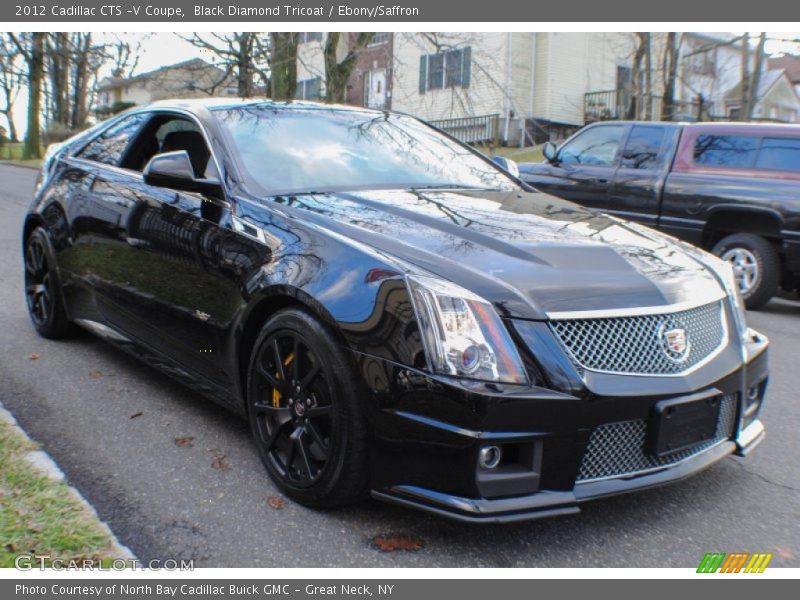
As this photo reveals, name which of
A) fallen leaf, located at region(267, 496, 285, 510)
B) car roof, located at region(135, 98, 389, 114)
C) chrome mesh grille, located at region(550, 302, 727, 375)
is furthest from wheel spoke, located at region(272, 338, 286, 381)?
car roof, located at region(135, 98, 389, 114)

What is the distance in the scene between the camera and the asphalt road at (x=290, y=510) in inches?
112

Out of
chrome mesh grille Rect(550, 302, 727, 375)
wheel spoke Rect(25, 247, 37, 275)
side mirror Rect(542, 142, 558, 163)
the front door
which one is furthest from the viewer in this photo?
side mirror Rect(542, 142, 558, 163)

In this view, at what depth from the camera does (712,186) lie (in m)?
8.32

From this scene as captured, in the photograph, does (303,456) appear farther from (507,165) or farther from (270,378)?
(507,165)

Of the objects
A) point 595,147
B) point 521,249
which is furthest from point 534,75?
point 521,249

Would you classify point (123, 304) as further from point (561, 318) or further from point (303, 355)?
point (561, 318)

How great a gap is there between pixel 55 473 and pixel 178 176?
1427 millimetres

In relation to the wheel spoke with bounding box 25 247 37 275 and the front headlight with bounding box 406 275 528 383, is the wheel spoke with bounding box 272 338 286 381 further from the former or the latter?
the wheel spoke with bounding box 25 247 37 275

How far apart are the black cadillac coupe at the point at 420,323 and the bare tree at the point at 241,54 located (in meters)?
14.4

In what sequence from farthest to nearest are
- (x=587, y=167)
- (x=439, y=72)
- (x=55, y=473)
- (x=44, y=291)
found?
(x=439, y=72), (x=587, y=167), (x=44, y=291), (x=55, y=473)

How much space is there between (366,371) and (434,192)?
1.41m

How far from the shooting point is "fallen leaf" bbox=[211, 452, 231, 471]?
3.56 metres

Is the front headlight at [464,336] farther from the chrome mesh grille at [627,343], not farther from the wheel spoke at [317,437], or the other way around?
the wheel spoke at [317,437]

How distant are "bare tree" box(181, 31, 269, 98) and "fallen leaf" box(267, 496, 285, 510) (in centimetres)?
1577
